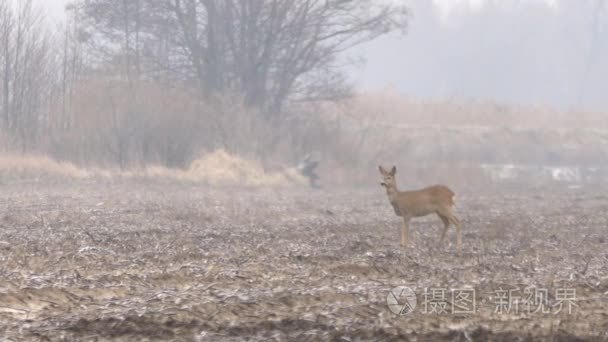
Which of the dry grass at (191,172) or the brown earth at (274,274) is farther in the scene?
the dry grass at (191,172)

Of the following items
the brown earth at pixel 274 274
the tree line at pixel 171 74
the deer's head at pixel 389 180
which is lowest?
the brown earth at pixel 274 274

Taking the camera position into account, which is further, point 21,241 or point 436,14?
point 436,14

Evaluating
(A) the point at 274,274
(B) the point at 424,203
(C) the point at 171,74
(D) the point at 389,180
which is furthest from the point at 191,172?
(A) the point at 274,274

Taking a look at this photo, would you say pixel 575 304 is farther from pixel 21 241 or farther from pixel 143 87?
pixel 143 87

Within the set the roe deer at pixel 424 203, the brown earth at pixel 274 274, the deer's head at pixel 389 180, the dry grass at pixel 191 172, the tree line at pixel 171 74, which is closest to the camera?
the brown earth at pixel 274 274

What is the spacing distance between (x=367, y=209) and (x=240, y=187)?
10.4 m

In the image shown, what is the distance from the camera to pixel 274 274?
11.7 m

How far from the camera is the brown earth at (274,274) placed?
8.94m

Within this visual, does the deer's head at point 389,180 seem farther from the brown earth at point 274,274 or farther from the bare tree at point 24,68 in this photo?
the bare tree at point 24,68

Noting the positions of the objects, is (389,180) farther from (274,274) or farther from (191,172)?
(191,172)

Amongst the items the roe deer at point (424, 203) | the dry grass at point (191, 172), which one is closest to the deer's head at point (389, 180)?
the roe deer at point (424, 203)

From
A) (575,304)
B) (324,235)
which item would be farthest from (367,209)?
(575,304)

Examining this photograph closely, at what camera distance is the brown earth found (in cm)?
894

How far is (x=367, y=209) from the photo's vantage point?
25.9 meters
